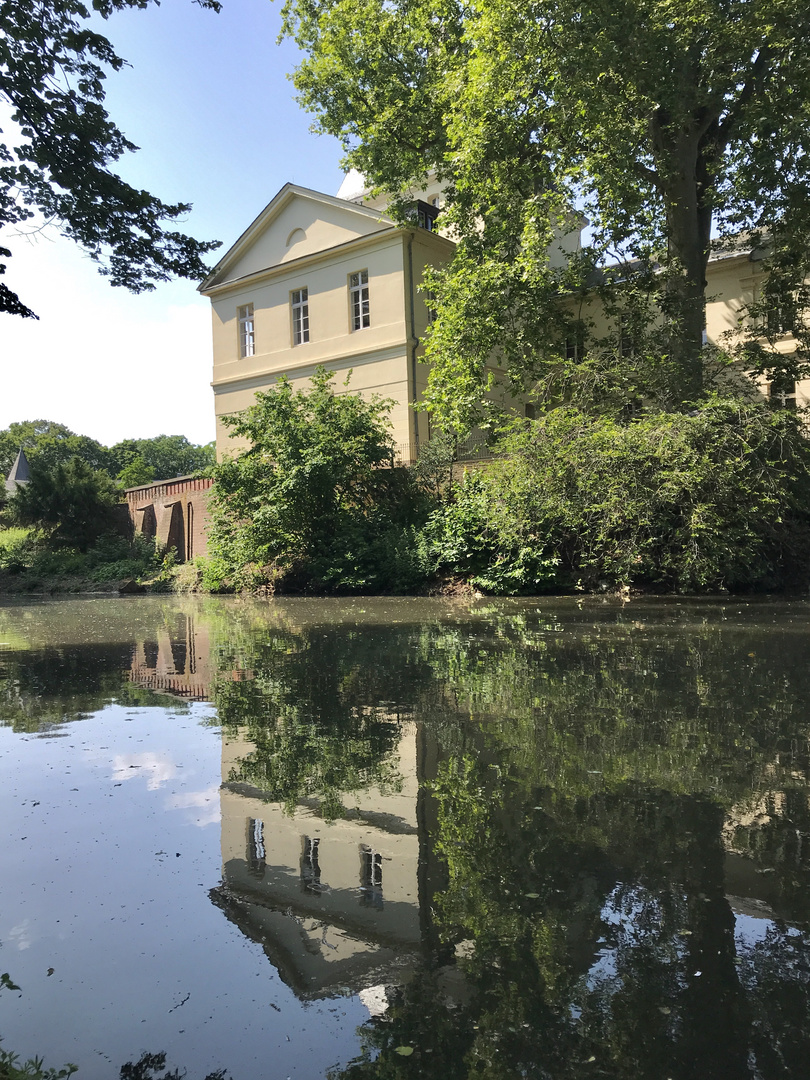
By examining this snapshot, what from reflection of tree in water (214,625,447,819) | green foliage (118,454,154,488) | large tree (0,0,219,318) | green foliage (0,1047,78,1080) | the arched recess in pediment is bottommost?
green foliage (0,1047,78,1080)

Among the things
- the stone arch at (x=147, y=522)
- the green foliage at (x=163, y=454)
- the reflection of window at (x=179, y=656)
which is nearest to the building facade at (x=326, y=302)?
the stone arch at (x=147, y=522)

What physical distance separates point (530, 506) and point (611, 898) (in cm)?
1257

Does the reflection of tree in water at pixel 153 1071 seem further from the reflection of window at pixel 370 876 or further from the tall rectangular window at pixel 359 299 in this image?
the tall rectangular window at pixel 359 299

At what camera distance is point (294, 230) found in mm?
28719

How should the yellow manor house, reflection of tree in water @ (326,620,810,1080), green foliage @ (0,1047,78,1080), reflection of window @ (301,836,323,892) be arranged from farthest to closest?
1. the yellow manor house
2. reflection of window @ (301,836,323,892)
3. reflection of tree in water @ (326,620,810,1080)
4. green foliage @ (0,1047,78,1080)

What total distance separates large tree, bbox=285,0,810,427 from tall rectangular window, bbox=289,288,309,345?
933cm

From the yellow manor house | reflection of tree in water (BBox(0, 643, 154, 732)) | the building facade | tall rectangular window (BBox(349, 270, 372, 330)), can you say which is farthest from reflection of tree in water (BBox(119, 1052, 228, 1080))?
tall rectangular window (BBox(349, 270, 372, 330))

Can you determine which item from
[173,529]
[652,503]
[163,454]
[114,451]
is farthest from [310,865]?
[163,454]

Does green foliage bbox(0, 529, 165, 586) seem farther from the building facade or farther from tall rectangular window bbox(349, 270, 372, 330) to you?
tall rectangular window bbox(349, 270, 372, 330)

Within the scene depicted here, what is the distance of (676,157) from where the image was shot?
16.2 m

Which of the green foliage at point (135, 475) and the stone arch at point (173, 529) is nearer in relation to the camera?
the stone arch at point (173, 529)

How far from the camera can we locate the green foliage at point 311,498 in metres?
19.1

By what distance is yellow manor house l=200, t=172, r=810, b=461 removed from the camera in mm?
25453

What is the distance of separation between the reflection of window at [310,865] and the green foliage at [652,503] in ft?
35.5
